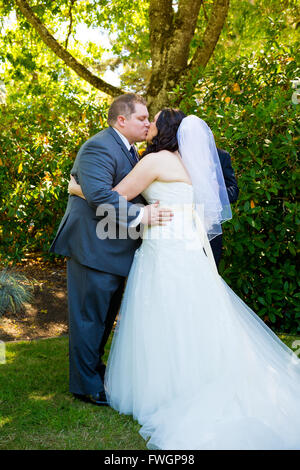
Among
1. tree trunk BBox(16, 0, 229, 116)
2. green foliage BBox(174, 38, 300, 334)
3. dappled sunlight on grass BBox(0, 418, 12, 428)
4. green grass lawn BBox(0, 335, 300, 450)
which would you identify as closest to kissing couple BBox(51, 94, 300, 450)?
green grass lawn BBox(0, 335, 300, 450)

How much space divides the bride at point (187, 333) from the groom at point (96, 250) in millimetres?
105

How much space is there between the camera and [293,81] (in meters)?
5.27

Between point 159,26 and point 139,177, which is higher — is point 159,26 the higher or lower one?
the higher one

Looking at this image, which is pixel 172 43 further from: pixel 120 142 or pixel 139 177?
pixel 139 177

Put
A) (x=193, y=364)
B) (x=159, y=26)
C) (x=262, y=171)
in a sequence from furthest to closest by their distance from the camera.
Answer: (x=159, y=26) < (x=262, y=171) < (x=193, y=364)

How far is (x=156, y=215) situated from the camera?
11.6 ft

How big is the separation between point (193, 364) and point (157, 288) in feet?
1.88

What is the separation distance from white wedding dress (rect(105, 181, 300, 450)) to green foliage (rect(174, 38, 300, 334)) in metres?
1.44

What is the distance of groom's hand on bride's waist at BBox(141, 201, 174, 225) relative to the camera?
139 inches

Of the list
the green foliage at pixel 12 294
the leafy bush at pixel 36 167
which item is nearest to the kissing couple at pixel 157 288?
the green foliage at pixel 12 294

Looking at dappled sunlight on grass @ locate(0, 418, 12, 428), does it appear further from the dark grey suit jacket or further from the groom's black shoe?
the dark grey suit jacket

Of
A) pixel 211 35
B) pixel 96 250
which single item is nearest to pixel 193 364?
pixel 96 250
